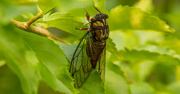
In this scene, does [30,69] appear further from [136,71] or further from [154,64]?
[154,64]

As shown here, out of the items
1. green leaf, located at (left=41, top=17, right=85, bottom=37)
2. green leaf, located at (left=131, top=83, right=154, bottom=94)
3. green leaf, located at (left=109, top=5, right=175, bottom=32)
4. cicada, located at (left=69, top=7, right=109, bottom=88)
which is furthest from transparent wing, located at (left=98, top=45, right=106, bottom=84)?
green leaf, located at (left=131, top=83, right=154, bottom=94)

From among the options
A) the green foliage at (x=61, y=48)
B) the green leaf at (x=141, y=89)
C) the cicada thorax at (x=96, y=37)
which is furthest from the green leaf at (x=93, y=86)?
the green leaf at (x=141, y=89)

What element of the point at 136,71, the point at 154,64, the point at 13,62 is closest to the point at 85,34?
the point at 13,62

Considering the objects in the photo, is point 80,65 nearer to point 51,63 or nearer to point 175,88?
point 51,63

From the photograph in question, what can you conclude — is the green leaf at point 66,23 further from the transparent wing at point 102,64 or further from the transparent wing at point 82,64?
the transparent wing at point 102,64

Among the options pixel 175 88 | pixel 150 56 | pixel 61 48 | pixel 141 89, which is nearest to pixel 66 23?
pixel 61 48
